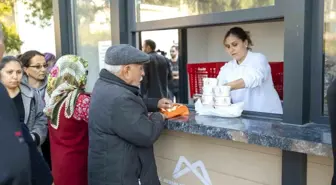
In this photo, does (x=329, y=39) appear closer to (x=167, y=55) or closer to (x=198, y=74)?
(x=198, y=74)

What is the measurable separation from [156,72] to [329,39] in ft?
11.0

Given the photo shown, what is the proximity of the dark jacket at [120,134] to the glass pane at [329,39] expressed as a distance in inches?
37.1

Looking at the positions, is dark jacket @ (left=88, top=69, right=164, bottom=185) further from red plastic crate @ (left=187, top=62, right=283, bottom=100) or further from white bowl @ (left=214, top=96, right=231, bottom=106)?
red plastic crate @ (left=187, top=62, right=283, bottom=100)

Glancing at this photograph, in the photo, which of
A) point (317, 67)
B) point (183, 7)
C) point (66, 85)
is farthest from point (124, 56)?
point (317, 67)

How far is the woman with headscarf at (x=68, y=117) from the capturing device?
2260 mm

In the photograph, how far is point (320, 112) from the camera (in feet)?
5.82

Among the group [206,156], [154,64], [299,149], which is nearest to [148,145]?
[206,156]

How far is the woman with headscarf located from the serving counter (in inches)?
22.1

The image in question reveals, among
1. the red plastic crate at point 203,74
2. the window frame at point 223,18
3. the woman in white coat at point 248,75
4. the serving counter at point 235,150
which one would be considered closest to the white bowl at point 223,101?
the serving counter at point 235,150

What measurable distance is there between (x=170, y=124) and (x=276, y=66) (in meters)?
1.81

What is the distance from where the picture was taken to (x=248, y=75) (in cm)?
234

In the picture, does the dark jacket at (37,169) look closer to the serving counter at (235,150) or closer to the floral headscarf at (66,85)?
the floral headscarf at (66,85)

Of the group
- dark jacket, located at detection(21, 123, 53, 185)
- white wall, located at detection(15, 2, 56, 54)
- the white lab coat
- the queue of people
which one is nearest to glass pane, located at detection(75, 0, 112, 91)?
the queue of people

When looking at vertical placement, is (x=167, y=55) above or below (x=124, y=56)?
above
